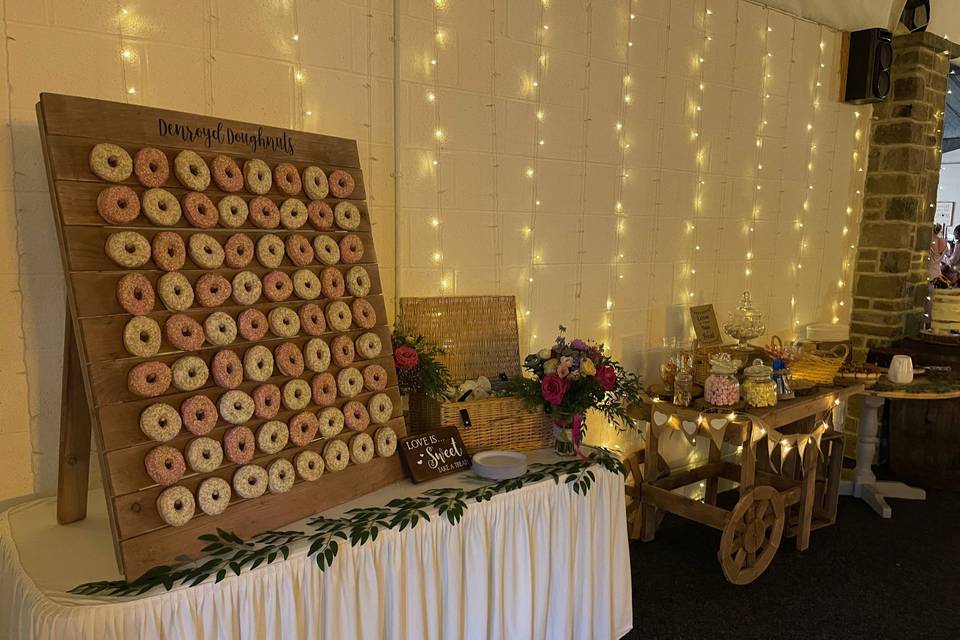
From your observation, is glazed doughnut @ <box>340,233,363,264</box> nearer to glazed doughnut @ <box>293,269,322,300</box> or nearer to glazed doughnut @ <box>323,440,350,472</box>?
glazed doughnut @ <box>293,269,322,300</box>

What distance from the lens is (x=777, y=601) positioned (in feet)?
8.63

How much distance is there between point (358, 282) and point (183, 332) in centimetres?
55

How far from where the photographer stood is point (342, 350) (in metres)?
1.87

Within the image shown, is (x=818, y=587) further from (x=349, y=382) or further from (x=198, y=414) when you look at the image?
(x=198, y=414)

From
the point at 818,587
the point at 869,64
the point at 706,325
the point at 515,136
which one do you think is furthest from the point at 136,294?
the point at 869,64

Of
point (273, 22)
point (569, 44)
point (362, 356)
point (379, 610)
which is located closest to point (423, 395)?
point (362, 356)

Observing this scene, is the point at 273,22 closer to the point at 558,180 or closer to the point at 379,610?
the point at 558,180

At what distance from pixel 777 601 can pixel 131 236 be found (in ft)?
8.44

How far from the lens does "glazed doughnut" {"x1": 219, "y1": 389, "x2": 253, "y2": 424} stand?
158 centimetres

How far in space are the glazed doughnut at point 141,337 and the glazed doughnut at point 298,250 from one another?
0.41 meters

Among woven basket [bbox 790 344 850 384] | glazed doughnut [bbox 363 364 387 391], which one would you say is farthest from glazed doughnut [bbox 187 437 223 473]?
woven basket [bbox 790 344 850 384]

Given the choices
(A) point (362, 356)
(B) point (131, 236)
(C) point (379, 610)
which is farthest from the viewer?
(A) point (362, 356)

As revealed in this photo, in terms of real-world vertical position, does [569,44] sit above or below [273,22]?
above

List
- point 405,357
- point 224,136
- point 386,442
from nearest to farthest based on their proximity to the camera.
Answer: point 224,136 < point 386,442 < point 405,357
